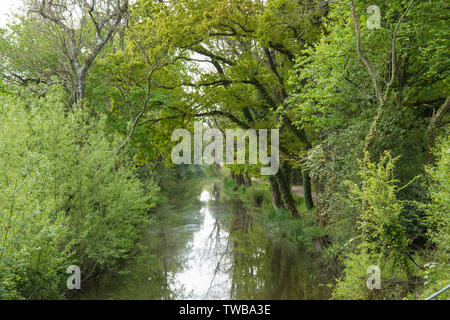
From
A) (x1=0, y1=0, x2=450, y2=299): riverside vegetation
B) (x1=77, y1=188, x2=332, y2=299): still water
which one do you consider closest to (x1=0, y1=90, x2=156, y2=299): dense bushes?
(x1=0, y1=0, x2=450, y2=299): riverside vegetation

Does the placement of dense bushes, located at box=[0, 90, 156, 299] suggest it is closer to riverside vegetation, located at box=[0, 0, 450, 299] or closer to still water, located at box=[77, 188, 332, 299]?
riverside vegetation, located at box=[0, 0, 450, 299]

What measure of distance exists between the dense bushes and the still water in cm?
133

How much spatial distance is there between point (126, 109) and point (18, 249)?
8.73m

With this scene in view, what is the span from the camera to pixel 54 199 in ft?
26.9

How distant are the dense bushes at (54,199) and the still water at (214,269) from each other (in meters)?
1.33

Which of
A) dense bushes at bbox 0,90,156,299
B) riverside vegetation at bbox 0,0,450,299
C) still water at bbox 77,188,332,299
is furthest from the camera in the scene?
still water at bbox 77,188,332,299

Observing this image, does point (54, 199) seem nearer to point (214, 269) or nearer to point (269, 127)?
point (214, 269)

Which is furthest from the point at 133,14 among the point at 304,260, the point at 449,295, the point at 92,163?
the point at 449,295

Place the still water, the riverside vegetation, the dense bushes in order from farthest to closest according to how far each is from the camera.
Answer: the still water, the riverside vegetation, the dense bushes

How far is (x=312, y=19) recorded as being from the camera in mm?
12398

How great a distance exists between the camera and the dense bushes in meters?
5.93

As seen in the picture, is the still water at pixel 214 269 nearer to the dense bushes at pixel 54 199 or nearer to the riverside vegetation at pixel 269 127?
the riverside vegetation at pixel 269 127

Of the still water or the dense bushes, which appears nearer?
the dense bushes
